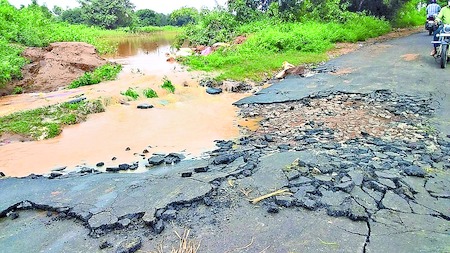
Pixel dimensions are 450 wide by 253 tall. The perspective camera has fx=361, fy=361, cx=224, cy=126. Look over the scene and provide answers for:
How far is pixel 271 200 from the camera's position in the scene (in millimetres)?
3215

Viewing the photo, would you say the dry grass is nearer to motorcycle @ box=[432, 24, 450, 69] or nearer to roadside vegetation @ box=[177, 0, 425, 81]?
roadside vegetation @ box=[177, 0, 425, 81]

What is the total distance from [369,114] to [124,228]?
185 inches

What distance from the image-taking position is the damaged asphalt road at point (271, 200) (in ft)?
8.97

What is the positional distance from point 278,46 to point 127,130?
28.3ft

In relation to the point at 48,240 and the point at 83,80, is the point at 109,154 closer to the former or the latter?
the point at 48,240

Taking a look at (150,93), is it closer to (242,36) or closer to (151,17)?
(242,36)

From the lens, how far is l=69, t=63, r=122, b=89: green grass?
11086mm

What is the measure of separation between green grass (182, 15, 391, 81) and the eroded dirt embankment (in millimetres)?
3773

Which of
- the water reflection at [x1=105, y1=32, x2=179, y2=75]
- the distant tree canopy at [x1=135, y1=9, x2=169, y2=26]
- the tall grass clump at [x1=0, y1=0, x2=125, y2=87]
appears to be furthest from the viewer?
the distant tree canopy at [x1=135, y1=9, x2=169, y2=26]

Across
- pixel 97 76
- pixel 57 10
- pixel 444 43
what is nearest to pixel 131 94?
pixel 97 76

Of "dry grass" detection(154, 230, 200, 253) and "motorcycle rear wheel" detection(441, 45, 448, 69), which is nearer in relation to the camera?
"dry grass" detection(154, 230, 200, 253)

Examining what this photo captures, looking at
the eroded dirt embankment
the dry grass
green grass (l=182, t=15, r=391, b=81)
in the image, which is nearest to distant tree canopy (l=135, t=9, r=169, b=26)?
green grass (l=182, t=15, r=391, b=81)

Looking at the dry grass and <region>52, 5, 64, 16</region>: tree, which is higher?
<region>52, 5, 64, 16</region>: tree

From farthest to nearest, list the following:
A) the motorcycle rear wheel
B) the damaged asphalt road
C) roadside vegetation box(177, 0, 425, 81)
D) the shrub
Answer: roadside vegetation box(177, 0, 425, 81)
the shrub
the motorcycle rear wheel
the damaged asphalt road
